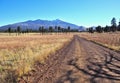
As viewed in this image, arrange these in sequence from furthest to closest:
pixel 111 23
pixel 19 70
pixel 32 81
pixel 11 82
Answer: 1. pixel 111 23
2. pixel 19 70
3. pixel 32 81
4. pixel 11 82

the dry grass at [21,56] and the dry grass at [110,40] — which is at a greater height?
the dry grass at [21,56]

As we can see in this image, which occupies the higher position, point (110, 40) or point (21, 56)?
point (21, 56)

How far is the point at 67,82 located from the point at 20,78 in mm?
2398

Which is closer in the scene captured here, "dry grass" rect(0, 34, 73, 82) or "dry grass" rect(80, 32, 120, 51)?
"dry grass" rect(0, 34, 73, 82)

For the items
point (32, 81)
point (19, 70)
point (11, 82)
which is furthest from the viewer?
point (19, 70)

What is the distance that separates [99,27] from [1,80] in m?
155

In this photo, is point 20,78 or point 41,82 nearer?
point 41,82

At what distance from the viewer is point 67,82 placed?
32.5ft

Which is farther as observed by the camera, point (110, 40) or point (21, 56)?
point (110, 40)

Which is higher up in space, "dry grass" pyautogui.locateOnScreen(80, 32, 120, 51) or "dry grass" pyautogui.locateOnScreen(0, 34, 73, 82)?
"dry grass" pyautogui.locateOnScreen(0, 34, 73, 82)

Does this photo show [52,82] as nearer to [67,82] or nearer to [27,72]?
[67,82]

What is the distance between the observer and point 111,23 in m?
156

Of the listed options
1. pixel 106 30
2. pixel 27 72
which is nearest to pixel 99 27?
pixel 106 30

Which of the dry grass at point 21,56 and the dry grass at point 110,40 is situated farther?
the dry grass at point 110,40
